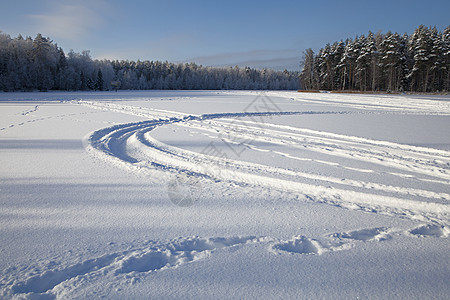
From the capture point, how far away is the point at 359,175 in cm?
461

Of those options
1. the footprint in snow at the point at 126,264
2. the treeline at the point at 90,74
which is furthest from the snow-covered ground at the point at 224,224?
the treeline at the point at 90,74

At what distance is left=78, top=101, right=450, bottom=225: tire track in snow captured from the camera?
3.58 meters

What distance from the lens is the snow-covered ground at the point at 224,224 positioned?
6.91ft

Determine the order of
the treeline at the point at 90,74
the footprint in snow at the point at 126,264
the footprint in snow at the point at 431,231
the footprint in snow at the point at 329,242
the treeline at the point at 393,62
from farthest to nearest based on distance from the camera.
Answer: the treeline at the point at 90,74
the treeline at the point at 393,62
the footprint in snow at the point at 431,231
the footprint in snow at the point at 329,242
the footprint in snow at the point at 126,264

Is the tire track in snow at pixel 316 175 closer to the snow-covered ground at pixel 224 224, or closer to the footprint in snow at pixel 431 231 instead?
the snow-covered ground at pixel 224 224

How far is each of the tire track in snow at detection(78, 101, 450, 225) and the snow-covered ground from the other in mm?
32

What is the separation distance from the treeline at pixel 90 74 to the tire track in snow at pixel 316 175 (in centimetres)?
5761

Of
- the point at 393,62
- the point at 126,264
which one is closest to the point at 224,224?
the point at 126,264

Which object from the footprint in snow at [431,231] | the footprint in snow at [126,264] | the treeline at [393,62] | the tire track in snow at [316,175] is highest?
the treeline at [393,62]

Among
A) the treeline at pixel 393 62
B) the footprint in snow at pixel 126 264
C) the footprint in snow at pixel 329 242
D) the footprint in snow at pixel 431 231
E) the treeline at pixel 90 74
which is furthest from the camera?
the treeline at pixel 90 74

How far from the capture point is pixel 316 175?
Answer: 4.60m

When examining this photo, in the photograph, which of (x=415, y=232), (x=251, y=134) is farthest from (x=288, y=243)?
(x=251, y=134)

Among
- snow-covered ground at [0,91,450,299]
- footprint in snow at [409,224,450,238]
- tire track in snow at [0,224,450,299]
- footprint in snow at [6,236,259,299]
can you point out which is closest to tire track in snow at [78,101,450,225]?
snow-covered ground at [0,91,450,299]

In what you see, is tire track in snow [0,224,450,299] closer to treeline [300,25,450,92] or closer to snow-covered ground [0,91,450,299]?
snow-covered ground [0,91,450,299]
